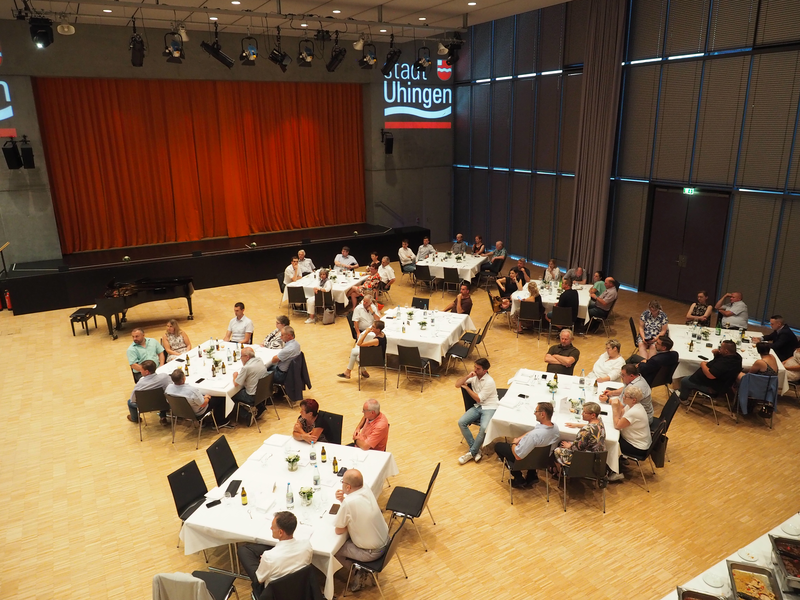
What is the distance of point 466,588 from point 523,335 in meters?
6.58

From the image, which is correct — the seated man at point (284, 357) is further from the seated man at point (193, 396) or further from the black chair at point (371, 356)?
the black chair at point (371, 356)

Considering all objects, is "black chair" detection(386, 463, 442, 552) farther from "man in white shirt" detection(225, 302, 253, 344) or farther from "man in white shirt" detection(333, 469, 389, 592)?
"man in white shirt" detection(225, 302, 253, 344)

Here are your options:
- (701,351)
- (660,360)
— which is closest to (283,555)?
(660,360)

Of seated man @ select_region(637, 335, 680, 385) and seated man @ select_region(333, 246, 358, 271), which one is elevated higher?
seated man @ select_region(333, 246, 358, 271)

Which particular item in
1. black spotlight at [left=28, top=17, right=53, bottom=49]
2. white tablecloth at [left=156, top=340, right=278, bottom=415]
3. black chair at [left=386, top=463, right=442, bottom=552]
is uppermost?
black spotlight at [left=28, top=17, right=53, bottom=49]

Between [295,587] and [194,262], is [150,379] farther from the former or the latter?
[194,262]

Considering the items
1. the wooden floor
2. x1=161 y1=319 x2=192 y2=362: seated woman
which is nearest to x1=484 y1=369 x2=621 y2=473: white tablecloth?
the wooden floor

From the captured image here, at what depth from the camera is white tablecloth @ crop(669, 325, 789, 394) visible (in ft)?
26.2

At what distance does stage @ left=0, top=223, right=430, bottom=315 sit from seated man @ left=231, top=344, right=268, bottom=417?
6741mm

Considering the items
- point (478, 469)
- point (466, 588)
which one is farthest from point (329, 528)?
point (478, 469)

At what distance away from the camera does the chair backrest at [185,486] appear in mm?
5175

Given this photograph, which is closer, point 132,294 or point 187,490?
point 187,490

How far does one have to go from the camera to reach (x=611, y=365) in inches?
294

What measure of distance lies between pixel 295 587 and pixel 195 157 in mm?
13980
